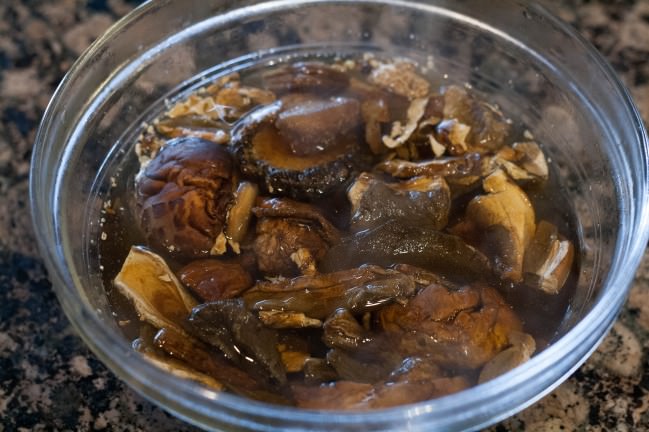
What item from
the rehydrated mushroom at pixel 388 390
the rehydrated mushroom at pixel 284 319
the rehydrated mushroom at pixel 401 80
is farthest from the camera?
the rehydrated mushroom at pixel 401 80

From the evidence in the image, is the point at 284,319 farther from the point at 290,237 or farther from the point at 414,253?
the point at 414,253

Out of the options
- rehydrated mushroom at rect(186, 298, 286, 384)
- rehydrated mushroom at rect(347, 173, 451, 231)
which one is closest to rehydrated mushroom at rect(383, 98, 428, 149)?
rehydrated mushroom at rect(347, 173, 451, 231)

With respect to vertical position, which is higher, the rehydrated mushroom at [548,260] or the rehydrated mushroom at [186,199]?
the rehydrated mushroom at [186,199]

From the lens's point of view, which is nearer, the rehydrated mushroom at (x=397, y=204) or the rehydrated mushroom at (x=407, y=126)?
the rehydrated mushroom at (x=397, y=204)

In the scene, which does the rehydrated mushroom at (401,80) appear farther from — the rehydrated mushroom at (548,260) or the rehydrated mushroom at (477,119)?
the rehydrated mushroom at (548,260)

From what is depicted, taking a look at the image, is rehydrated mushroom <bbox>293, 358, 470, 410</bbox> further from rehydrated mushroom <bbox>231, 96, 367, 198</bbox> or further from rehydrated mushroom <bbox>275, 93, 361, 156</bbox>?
rehydrated mushroom <bbox>275, 93, 361, 156</bbox>

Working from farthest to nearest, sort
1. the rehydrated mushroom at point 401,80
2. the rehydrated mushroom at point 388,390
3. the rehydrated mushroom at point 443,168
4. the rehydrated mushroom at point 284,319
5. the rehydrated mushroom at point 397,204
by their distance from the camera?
the rehydrated mushroom at point 401,80, the rehydrated mushroom at point 443,168, the rehydrated mushroom at point 397,204, the rehydrated mushroom at point 284,319, the rehydrated mushroom at point 388,390

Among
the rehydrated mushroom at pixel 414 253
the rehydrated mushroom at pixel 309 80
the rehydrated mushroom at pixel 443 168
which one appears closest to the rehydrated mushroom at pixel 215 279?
the rehydrated mushroom at pixel 414 253
